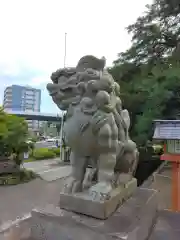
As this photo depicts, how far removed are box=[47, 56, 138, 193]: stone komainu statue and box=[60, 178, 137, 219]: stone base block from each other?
0.28ft

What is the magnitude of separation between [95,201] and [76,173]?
10.9 inches

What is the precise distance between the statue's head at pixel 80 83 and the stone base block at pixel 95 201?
0.62 meters

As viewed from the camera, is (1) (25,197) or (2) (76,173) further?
(1) (25,197)

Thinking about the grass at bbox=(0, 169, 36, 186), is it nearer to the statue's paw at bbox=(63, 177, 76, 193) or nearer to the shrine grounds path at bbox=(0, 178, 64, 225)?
the shrine grounds path at bbox=(0, 178, 64, 225)

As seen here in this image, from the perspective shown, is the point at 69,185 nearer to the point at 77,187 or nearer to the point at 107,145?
the point at 77,187

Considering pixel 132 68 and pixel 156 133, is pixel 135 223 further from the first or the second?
pixel 132 68

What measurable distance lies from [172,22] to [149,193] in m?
7.63

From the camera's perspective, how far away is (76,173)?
1650 mm

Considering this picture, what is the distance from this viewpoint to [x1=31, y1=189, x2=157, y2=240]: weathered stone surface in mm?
1304

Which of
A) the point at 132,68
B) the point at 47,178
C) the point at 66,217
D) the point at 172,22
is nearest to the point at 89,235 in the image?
the point at 66,217

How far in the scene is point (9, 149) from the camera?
26.7 feet

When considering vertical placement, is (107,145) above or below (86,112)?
below

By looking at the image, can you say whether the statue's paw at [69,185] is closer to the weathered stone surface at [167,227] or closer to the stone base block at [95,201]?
the stone base block at [95,201]

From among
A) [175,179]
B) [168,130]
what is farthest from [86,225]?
[175,179]
